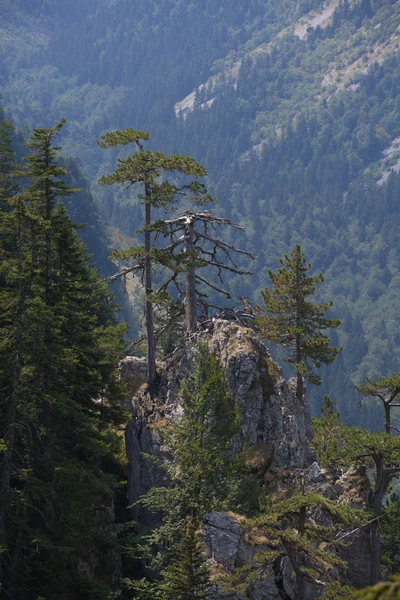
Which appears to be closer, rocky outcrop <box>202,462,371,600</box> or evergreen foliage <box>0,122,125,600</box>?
evergreen foliage <box>0,122,125,600</box>

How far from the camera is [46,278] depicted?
33125mm

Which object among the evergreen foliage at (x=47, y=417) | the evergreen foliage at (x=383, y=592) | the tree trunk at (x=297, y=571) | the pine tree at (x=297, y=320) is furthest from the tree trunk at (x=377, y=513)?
the evergreen foliage at (x=383, y=592)

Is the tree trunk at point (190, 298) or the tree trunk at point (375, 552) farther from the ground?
the tree trunk at point (190, 298)

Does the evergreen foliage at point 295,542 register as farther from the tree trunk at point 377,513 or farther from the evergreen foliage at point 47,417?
the evergreen foliage at point 47,417

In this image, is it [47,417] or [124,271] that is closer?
[47,417]

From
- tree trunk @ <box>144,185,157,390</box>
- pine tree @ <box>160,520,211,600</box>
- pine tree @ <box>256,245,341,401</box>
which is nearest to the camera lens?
pine tree @ <box>160,520,211,600</box>

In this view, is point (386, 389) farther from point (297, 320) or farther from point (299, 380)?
point (297, 320)

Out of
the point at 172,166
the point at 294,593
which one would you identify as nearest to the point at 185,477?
the point at 294,593

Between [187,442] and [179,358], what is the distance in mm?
8094

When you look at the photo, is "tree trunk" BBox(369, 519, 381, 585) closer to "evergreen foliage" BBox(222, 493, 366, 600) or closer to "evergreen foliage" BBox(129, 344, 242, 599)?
"evergreen foliage" BBox(222, 493, 366, 600)

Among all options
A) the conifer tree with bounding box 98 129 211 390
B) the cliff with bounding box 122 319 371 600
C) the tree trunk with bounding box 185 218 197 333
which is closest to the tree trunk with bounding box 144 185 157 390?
the conifer tree with bounding box 98 129 211 390

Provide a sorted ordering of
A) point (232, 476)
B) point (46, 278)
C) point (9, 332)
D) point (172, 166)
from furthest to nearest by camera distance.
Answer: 1. point (172, 166)
2. point (46, 278)
3. point (232, 476)
4. point (9, 332)

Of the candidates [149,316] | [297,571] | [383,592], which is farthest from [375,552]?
[383,592]

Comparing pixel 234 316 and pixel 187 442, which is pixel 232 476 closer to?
pixel 187 442
